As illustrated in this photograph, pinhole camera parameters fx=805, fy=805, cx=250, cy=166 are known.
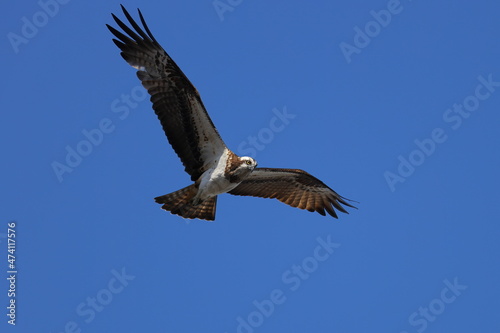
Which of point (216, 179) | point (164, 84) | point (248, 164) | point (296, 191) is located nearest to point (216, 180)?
point (216, 179)

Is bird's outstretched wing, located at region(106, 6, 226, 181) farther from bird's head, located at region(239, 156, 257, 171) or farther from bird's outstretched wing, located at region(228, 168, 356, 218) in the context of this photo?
bird's outstretched wing, located at region(228, 168, 356, 218)

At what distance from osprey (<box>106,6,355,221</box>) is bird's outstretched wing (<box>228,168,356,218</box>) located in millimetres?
594

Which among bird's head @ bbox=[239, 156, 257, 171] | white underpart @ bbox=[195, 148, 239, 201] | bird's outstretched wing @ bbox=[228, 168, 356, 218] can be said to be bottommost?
bird's outstretched wing @ bbox=[228, 168, 356, 218]

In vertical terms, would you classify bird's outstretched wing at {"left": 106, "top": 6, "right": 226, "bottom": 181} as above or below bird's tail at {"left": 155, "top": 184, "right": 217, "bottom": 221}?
above

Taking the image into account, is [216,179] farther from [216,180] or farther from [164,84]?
[164,84]

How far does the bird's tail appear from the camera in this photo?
Result: 15352mm

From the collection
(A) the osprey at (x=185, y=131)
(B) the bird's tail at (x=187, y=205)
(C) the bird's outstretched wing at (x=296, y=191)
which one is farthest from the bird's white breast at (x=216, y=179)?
(C) the bird's outstretched wing at (x=296, y=191)

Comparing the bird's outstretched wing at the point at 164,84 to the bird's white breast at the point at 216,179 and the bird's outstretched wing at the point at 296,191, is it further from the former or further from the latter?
the bird's outstretched wing at the point at 296,191

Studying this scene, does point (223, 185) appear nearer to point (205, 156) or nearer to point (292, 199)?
point (205, 156)

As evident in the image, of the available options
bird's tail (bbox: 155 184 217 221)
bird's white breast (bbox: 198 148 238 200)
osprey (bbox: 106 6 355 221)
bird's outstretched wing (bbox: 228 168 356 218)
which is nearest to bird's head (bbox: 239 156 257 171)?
osprey (bbox: 106 6 355 221)

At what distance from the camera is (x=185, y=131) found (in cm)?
1477

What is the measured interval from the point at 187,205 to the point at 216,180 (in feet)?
3.41

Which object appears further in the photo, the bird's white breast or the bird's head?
the bird's white breast

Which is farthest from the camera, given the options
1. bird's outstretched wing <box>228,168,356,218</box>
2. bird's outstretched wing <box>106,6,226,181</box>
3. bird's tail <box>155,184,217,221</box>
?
bird's outstretched wing <box>228,168,356,218</box>
